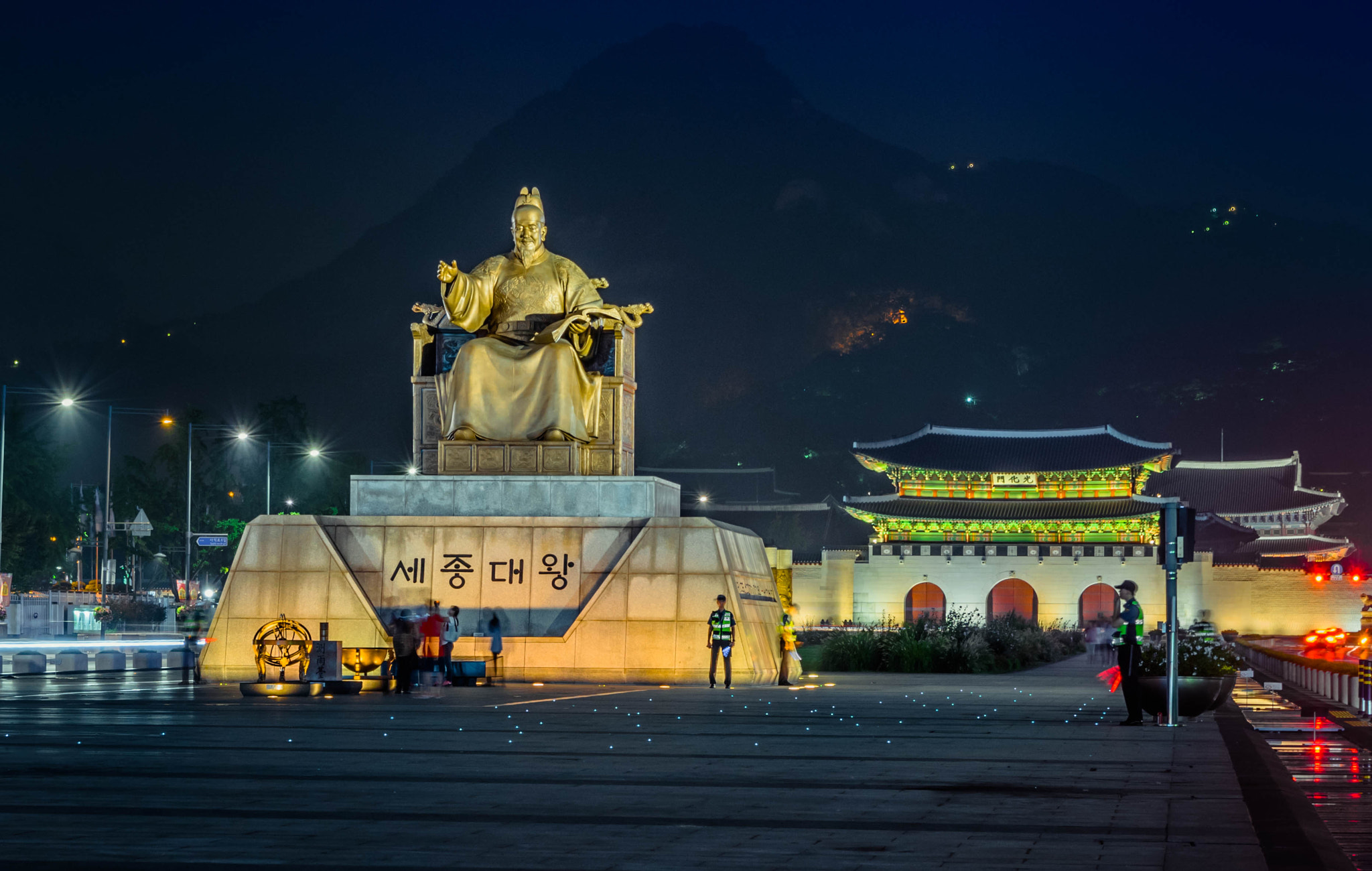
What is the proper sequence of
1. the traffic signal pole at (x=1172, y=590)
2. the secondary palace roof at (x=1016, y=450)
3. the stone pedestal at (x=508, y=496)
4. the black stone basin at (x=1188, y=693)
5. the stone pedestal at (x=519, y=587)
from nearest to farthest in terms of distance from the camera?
1. the traffic signal pole at (x=1172, y=590)
2. the black stone basin at (x=1188, y=693)
3. the stone pedestal at (x=519, y=587)
4. the stone pedestal at (x=508, y=496)
5. the secondary palace roof at (x=1016, y=450)

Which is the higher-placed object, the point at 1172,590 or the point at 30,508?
the point at 30,508

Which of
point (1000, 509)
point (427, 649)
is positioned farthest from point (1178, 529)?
point (1000, 509)

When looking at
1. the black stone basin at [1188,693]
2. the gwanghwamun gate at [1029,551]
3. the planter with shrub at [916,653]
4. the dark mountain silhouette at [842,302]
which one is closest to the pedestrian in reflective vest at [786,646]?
the black stone basin at [1188,693]

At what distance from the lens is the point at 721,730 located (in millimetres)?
12531

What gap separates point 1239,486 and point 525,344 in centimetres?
7599

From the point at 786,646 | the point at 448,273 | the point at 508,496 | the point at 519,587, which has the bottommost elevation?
the point at 786,646

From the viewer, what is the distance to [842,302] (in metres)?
156

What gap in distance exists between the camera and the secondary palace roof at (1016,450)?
70.9m

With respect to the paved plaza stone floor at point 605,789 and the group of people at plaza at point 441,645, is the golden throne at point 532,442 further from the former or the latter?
the paved plaza stone floor at point 605,789

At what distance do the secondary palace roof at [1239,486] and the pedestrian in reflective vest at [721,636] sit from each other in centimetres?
7107

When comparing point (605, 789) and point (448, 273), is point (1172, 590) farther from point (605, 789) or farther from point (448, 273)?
point (448, 273)

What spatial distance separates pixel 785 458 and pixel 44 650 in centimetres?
10022

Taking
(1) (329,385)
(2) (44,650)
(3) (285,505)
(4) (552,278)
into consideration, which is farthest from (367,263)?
(4) (552,278)

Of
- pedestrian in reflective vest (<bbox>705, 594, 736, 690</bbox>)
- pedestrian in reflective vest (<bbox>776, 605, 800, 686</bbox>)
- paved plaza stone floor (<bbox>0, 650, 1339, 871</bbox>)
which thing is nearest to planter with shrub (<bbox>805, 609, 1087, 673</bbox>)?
pedestrian in reflective vest (<bbox>776, 605, 800, 686</bbox>)
